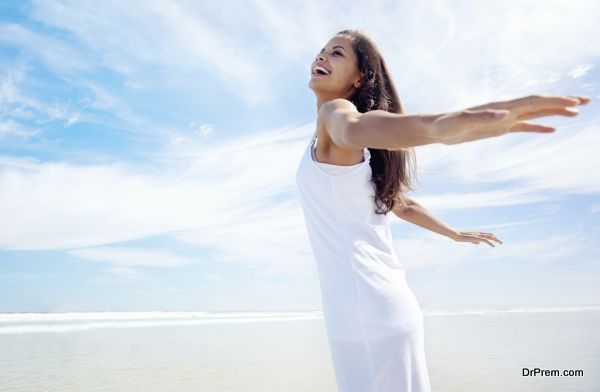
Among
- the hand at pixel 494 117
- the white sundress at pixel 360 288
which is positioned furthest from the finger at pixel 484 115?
the white sundress at pixel 360 288

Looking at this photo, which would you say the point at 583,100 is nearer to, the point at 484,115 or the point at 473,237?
the point at 484,115

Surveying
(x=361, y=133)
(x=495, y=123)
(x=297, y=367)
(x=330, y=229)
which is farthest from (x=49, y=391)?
(x=495, y=123)

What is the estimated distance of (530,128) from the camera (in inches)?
50.5

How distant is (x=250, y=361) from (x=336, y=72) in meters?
5.69

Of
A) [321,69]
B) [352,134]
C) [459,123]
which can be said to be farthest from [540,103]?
[321,69]

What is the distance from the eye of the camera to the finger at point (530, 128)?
1.25m

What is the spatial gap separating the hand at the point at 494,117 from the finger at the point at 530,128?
13mm

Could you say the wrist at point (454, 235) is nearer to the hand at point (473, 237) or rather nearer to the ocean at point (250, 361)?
the hand at point (473, 237)

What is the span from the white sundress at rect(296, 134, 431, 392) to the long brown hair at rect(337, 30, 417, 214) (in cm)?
7

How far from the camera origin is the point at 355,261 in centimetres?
181

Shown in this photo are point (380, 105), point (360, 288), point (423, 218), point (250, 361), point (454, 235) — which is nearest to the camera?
point (360, 288)

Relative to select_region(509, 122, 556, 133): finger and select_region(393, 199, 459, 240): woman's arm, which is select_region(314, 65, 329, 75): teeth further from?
select_region(509, 122, 556, 133): finger

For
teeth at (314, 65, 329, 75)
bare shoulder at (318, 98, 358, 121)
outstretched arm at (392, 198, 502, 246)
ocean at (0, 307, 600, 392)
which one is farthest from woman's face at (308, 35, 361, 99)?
ocean at (0, 307, 600, 392)

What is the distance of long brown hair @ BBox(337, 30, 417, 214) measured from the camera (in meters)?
2.03
